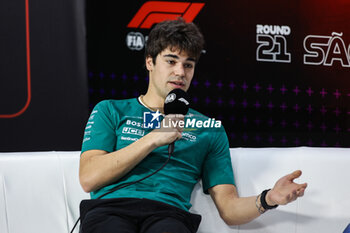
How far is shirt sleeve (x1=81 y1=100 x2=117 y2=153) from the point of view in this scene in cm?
164

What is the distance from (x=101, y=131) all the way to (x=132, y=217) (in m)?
0.37

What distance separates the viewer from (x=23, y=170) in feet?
5.61

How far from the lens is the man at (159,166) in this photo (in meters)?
1.48

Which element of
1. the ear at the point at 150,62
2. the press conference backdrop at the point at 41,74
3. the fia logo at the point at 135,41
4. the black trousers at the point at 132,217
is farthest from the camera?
the fia logo at the point at 135,41

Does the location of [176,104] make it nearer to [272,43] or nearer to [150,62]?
[150,62]

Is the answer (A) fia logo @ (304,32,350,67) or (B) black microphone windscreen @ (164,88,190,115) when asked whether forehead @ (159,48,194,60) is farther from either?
(A) fia logo @ (304,32,350,67)

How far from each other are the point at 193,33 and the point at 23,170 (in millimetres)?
891

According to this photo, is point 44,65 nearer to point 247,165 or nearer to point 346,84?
point 247,165

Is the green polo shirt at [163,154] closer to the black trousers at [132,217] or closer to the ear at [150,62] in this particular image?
the black trousers at [132,217]

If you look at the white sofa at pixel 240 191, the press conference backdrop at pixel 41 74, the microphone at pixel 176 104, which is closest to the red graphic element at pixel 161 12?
the press conference backdrop at pixel 41 74

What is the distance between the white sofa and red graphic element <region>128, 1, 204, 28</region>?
45.8 inches

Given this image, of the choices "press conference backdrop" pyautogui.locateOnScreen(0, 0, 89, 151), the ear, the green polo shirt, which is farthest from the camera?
"press conference backdrop" pyautogui.locateOnScreen(0, 0, 89, 151)

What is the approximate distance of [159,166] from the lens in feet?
5.45

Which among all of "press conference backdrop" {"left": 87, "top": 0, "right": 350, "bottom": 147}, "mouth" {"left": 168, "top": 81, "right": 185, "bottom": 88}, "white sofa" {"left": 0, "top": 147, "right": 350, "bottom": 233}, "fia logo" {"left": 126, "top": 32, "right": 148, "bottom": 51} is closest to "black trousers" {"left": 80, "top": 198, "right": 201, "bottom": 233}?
"white sofa" {"left": 0, "top": 147, "right": 350, "bottom": 233}
